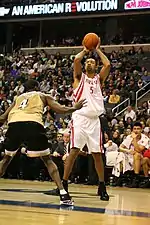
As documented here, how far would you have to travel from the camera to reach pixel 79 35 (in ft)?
92.0

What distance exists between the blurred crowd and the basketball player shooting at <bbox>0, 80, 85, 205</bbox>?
3.39 meters

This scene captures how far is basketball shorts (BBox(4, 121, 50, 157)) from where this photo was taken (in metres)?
5.63

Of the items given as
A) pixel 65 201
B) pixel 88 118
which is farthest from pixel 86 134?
pixel 65 201

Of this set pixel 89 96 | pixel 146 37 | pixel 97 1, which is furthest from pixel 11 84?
pixel 89 96

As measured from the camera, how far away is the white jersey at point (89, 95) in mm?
6277

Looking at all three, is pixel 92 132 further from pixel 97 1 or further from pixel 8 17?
pixel 8 17

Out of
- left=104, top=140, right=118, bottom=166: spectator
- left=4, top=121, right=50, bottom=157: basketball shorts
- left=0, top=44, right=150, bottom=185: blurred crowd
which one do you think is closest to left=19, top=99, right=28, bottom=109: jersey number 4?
left=4, top=121, right=50, bottom=157: basketball shorts

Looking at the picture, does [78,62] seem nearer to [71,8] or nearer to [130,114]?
[130,114]

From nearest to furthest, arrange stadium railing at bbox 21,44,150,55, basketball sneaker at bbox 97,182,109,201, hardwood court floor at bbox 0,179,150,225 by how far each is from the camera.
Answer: hardwood court floor at bbox 0,179,150,225 < basketball sneaker at bbox 97,182,109,201 < stadium railing at bbox 21,44,150,55

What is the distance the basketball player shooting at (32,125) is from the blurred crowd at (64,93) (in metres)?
3.39

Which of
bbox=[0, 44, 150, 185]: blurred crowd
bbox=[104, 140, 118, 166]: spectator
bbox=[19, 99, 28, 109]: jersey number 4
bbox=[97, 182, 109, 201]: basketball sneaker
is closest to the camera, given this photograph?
bbox=[19, 99, 28, 109]: jersey number 4

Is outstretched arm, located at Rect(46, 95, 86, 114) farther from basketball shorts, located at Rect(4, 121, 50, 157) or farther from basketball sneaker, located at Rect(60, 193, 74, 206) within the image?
basketball sneaker, located at Rect(60, 193, 74, 206)

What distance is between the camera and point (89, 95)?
629 centimetres

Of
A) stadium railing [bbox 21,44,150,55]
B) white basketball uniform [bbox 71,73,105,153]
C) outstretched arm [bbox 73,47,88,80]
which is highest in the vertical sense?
stadium railing [bbox 21,44,150,55]
